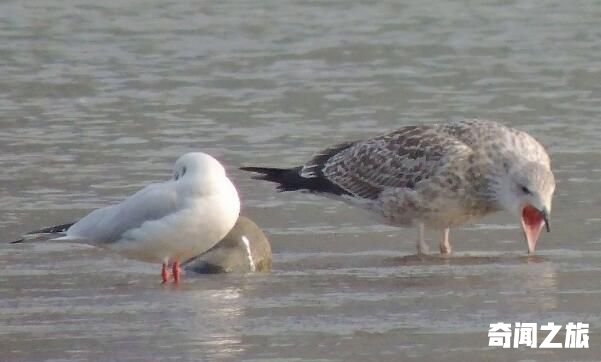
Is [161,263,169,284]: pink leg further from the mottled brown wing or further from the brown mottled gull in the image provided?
the mottled brown wing

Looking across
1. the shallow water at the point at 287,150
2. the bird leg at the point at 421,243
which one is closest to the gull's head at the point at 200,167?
A: the shallow water at the point at 287,150

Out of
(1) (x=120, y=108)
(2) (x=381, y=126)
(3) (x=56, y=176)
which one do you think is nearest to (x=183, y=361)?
(3) (x=56, y=176)

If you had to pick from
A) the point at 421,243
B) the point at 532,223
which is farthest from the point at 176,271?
the point at 532,223

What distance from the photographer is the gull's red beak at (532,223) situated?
1087 centimetres

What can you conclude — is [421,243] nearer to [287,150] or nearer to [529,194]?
[529,194]

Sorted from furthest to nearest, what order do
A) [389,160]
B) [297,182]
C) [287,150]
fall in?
[287,150]
[297,182]
[389,160]

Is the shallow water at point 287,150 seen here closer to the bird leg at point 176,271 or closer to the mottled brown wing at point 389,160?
the bird leg at point 176,271

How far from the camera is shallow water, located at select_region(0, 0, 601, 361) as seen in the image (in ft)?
27.9

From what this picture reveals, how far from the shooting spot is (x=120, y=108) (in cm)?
1678

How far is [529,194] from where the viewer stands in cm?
1092

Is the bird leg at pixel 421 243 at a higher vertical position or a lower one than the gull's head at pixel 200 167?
lower

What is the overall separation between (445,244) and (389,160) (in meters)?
0.82

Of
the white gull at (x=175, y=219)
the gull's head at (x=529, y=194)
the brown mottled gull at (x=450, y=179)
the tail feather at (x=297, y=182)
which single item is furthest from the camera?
the tail feather at (x=297, y=182)

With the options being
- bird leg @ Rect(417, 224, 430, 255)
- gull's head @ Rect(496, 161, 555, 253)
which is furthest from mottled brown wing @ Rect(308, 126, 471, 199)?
gull's head @ Rect(496, 161, 555, 253)
